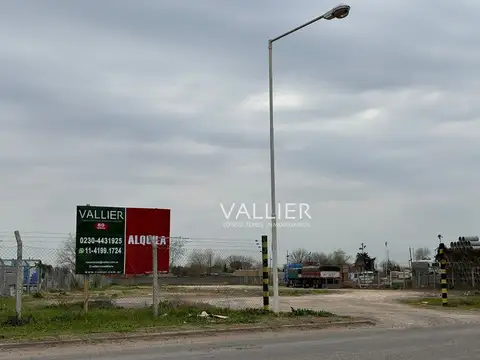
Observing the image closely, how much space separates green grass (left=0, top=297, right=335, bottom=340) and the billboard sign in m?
1.23

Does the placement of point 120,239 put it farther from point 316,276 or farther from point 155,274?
point 316,276

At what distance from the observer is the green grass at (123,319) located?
13.2 metres

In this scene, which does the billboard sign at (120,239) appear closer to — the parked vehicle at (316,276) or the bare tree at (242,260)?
the bare tree at (242,260)

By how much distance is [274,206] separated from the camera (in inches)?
668

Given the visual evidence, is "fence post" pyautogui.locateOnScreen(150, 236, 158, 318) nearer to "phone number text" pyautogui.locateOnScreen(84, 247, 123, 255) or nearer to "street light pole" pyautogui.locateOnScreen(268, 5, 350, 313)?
"phone number text" pyautogui.locateOnScreen(84, 247, 123, 255)

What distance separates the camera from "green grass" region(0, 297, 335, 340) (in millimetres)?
13188

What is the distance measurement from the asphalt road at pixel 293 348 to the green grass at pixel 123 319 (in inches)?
58.6

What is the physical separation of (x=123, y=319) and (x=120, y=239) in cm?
229

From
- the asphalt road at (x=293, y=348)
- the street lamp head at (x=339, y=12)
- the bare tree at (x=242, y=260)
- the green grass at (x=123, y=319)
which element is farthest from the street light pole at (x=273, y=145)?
the asphalt road at (x=293, y=348)

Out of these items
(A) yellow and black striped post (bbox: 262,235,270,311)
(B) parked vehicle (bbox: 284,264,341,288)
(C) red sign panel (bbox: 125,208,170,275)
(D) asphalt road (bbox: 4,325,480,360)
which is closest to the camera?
(D) asphalt road (bbox: 4,325,480,360)

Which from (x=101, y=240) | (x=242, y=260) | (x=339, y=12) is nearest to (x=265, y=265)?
(x=242, y=260)

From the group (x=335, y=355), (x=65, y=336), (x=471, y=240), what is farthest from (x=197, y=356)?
(x=471, y=240)

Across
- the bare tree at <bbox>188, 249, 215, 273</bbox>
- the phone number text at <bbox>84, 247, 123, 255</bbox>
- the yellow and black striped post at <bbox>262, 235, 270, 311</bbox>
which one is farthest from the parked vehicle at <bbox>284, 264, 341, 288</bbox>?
the phone number text at <bbox>84, 247, 123, 255</bbox>

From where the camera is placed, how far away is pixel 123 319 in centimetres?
1543
